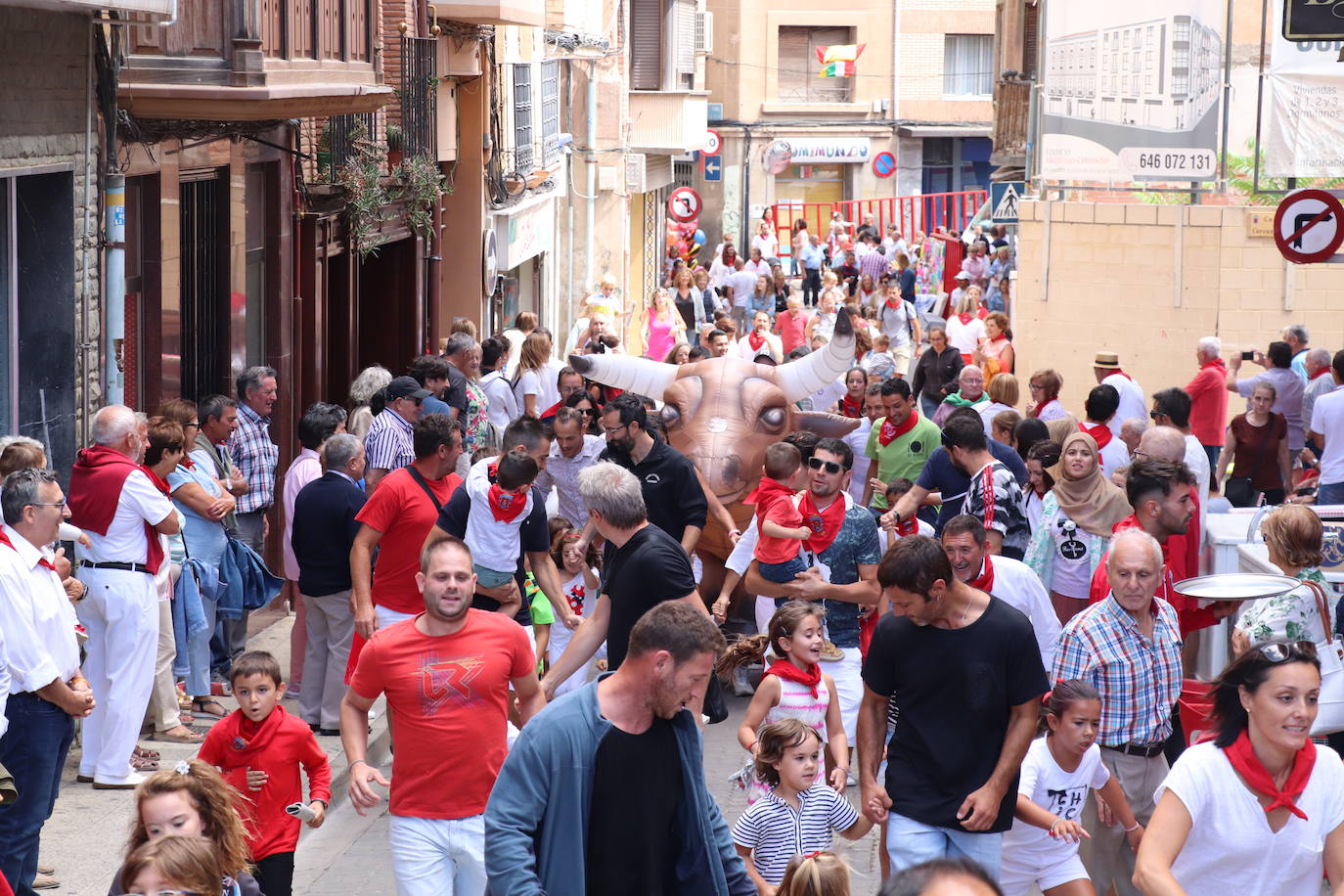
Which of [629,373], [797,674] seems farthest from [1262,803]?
[629,373]

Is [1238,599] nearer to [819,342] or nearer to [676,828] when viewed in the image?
[676,828]

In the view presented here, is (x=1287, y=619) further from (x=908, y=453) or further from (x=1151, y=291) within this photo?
(x=1151, y=291)

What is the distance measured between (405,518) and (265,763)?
2.45m

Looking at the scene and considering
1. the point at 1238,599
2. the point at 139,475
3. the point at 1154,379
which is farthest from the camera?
the point at 1154,379

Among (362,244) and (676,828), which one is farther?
→ (362,244)

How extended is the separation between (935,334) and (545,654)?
24.3 ft

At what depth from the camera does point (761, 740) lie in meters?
6.70

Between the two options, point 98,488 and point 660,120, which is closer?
point 98,488

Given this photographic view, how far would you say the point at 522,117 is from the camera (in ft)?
83.9

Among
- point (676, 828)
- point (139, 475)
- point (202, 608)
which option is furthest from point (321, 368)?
point (676, 828)

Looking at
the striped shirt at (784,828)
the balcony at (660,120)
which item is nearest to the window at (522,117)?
the balcony at (660,120)

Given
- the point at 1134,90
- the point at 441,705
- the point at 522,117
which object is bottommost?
the point at 441,705

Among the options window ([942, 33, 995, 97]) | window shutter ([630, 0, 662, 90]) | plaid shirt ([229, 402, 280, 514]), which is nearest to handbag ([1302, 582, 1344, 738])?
plaid shirt ([229, 402, 280, 514])

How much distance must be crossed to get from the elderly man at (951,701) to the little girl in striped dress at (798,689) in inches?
44.4
